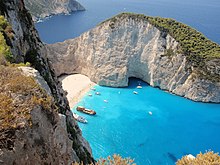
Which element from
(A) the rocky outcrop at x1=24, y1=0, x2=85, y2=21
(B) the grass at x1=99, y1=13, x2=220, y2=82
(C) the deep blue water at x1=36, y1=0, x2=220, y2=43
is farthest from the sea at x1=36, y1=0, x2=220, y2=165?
(A) the rocky outcrop at x1=24, y1=0, x2=85, y2=21

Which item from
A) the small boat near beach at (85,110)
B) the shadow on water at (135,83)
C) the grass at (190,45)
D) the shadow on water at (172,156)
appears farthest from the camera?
the shadow on water at (135,83)

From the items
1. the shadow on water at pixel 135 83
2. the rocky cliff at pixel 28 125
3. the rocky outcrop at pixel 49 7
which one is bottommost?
the shadow on water at pixel 135 83

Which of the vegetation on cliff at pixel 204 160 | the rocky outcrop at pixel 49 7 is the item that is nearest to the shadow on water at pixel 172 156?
the vegetation on cliff at pixel 204 160

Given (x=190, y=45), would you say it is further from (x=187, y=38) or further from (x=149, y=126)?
(x=149, y=126)

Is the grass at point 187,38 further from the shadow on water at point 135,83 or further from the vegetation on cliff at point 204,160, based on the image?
the vegetation on cliff at point 204,160

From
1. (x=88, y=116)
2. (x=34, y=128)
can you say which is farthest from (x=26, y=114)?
(x=88, y=116)

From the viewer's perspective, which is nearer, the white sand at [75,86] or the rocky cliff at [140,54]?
the white sand at [75,86]

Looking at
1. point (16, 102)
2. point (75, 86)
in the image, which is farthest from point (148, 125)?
point (16, 102)
